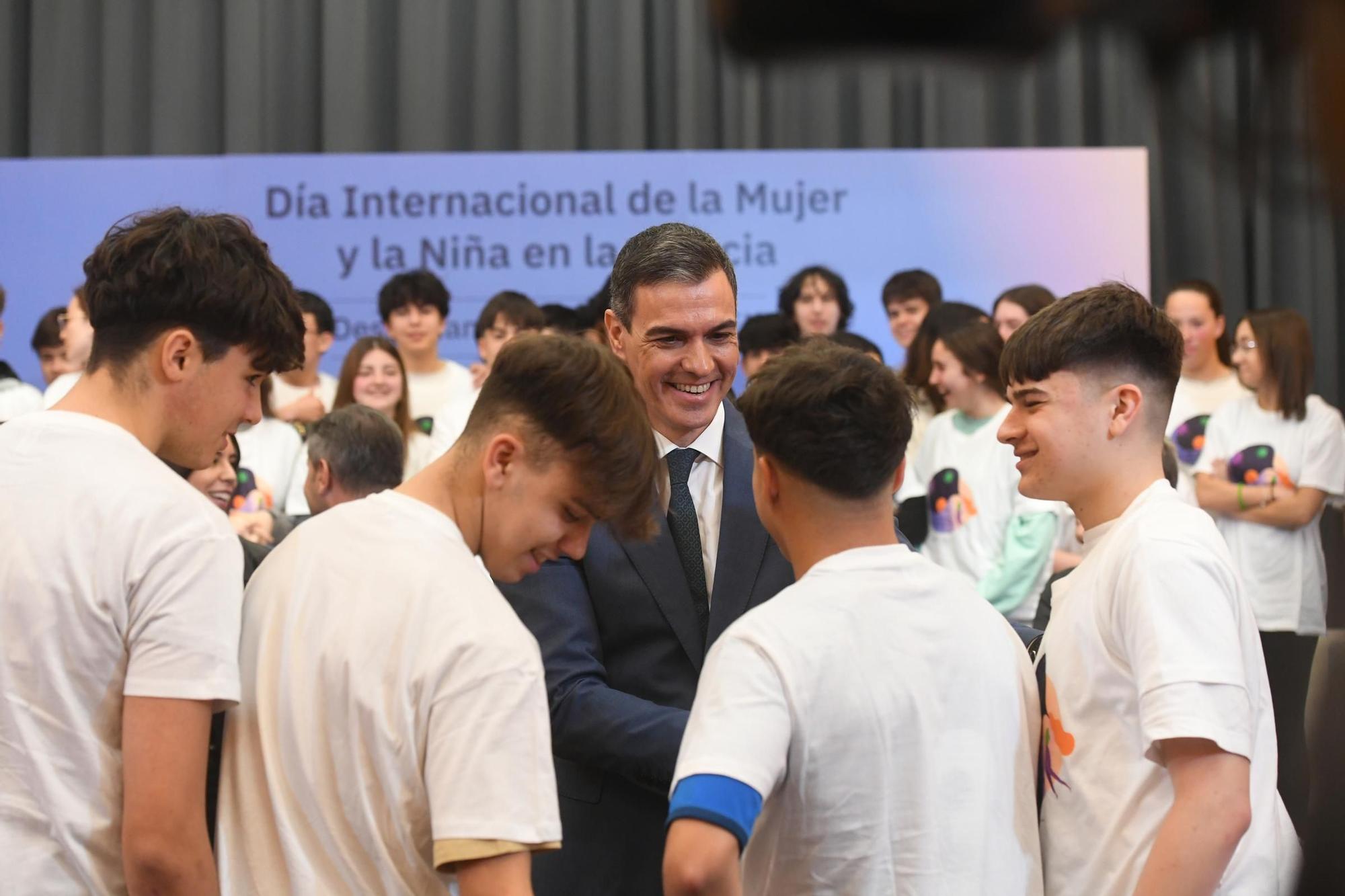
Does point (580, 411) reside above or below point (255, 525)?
above

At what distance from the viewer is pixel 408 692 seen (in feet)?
4.17

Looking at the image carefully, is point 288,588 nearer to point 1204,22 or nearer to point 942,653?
point 942,653

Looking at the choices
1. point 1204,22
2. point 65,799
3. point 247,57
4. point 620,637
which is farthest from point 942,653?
point 247,57

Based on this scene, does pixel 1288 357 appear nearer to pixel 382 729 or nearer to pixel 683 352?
pixel 683 352

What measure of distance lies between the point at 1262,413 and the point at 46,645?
407 centimetres

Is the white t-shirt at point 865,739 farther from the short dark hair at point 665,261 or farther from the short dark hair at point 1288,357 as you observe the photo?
the short dark hair at point 1288,357

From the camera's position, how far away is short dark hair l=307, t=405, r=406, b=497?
3086 millimetres

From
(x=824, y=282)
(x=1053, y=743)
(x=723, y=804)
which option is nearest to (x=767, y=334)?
(x=824, y=282)

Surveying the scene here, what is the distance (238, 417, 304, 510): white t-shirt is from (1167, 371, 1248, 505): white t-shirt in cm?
288

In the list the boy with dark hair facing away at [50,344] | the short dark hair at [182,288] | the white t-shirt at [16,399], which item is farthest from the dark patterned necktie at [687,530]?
the boy with dark hair facing away at [50,344]

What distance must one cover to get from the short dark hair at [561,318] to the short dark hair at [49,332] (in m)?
1.80

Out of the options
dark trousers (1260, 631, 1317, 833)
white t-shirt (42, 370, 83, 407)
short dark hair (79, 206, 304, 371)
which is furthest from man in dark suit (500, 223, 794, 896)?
white t-shirt (42, 370, 83, 407)

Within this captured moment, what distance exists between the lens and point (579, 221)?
18.8 ft

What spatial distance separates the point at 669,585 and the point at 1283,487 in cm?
317
